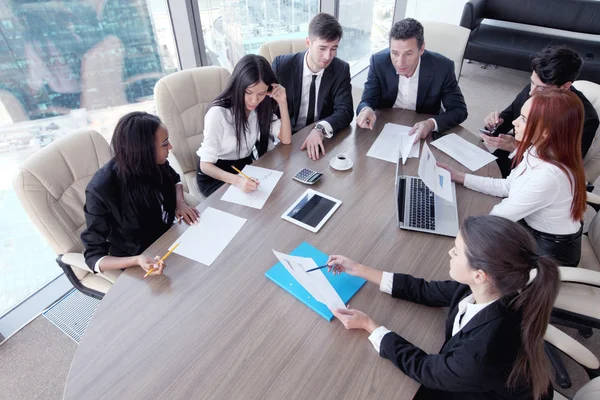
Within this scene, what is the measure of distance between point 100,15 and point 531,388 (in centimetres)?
265

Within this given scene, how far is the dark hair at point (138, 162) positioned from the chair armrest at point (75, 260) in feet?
0.91

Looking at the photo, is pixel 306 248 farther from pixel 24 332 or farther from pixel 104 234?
pixel 24 332

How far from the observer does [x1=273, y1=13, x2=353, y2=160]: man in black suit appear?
207cm

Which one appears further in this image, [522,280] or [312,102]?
[312,102]

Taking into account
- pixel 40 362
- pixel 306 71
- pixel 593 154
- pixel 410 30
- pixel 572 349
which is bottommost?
pixel 40 362

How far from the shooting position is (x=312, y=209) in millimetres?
1532

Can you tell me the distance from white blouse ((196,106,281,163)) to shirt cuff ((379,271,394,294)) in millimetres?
1108

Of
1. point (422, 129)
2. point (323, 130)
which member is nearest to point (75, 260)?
point (323, 130)

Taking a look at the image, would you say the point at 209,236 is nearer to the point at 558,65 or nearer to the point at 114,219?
the point at 114,219

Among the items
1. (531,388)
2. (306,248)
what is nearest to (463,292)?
(531,388)

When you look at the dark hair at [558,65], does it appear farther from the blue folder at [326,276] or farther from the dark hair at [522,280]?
the blue folder at [326,276]

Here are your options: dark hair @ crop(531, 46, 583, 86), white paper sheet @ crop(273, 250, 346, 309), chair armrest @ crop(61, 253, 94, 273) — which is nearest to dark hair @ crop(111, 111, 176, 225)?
chair armrest @ crop(61, 253, 94, 273)

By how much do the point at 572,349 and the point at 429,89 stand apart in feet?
5.45

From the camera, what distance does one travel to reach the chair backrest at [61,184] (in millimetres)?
1398
